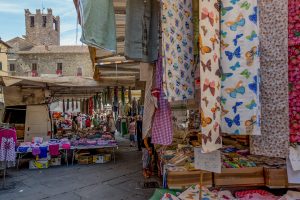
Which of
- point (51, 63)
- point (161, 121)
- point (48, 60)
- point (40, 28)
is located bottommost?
point (161, 121)

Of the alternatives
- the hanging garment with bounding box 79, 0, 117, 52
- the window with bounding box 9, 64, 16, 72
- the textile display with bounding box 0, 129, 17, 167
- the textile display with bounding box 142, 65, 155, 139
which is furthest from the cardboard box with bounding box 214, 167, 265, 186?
the window with bounding box 9, 64, 16, 72

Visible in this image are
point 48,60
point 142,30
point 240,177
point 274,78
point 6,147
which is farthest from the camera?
point 48,60

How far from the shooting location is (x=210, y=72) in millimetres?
1960

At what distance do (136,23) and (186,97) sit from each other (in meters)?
1.25

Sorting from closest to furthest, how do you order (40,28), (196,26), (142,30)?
(196,26) < (142,30) < (40,28)

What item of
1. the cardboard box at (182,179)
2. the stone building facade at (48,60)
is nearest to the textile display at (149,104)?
the cardboard box at (182,179)

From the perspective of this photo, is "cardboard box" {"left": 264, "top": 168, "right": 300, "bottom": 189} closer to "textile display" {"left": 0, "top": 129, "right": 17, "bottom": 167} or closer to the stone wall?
"textile display" {"left": 0, "top": 129, "right": 17, "bottom": 167}

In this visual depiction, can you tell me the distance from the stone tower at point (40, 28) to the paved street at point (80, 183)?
164 ft

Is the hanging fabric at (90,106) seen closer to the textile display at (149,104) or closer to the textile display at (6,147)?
the textile display at (6,147)

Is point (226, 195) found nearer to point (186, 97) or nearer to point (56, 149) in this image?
point (186, 97)

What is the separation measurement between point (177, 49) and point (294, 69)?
105cm

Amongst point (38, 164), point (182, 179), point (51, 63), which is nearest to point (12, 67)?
point (51, 63)

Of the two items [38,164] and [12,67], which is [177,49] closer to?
[38,164]

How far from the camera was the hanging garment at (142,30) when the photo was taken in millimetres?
3217
